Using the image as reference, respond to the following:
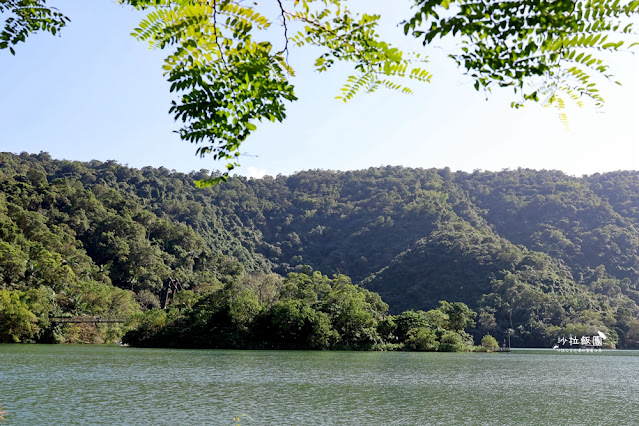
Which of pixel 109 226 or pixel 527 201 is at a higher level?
pixel 527 201

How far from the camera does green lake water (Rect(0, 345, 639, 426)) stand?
14050 millimetres

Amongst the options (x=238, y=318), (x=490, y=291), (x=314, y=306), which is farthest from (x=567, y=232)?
(x=238, y=318)

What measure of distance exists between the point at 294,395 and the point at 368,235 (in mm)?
85603

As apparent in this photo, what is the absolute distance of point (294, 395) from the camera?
58.5 ft

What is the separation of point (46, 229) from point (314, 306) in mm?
31706

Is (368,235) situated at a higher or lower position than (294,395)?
higher

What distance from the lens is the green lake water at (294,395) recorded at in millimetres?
14050

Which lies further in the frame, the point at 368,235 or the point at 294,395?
the point at 368,235

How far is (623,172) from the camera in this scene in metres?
113

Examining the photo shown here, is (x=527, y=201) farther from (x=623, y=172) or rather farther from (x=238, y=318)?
(x=238, y=318)

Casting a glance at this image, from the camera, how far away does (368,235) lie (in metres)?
103

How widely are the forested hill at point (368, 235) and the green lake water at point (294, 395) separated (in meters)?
30.9

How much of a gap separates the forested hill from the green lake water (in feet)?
102

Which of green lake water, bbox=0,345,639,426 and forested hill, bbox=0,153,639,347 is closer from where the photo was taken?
green lake water, bbox=0,345,639,426
